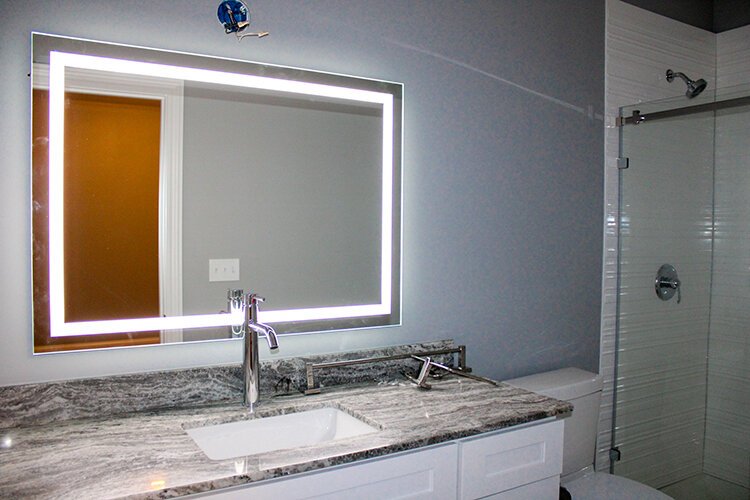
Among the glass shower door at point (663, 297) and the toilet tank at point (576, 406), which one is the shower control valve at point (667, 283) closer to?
the glass shower door at point (663, 297)

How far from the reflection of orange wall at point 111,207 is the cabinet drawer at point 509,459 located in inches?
35.5

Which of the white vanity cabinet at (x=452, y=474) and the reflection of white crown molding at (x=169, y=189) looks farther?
the reflection of white crown molding at (x=169, y=189)

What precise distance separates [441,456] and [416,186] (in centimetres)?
92

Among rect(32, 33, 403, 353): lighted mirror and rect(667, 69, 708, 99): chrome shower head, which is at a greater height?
rect(667, 69, 708, 99): chrome shower head

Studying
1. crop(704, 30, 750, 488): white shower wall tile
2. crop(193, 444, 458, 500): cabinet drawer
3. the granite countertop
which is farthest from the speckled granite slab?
crop(704, 30, 750, 488): white shower wall tile

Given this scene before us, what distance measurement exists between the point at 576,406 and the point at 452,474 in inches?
37.1

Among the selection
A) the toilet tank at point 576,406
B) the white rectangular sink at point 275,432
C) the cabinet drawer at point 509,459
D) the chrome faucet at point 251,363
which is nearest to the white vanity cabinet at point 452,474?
the cabinet drawer at point 509,459

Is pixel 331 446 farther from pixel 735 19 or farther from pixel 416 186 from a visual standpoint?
A: pixel 735 19

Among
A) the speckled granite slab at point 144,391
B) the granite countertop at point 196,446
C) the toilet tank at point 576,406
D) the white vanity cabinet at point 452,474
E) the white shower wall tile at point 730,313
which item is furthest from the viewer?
the white shower wall tile at point 730,313

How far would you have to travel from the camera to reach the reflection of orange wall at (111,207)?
1.50 metres

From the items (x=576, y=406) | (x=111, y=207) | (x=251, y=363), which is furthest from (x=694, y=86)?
(x=111, y=207)

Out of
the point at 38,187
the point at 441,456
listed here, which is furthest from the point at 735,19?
the point at 38,187

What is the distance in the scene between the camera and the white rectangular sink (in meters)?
1.52

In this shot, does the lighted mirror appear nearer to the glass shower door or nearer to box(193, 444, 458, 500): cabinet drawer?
box(193, 444, 458, 500): cabinet drawer
